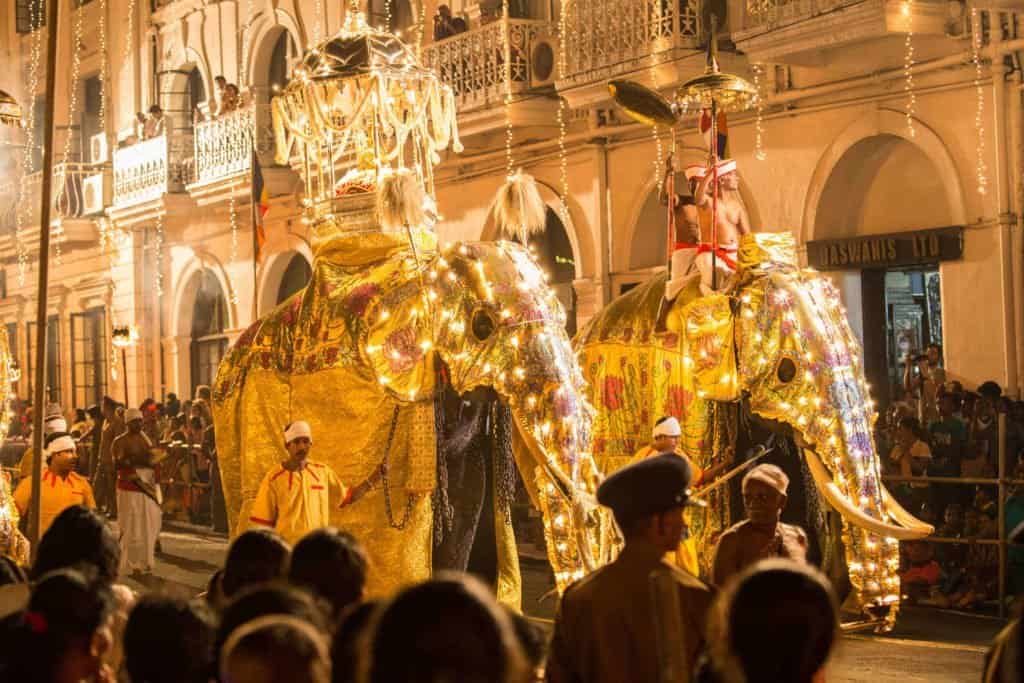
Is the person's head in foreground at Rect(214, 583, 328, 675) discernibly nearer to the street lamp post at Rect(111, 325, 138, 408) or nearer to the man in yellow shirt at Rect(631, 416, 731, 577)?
the man in yellow shirt at Rect(631, 416, 731, 577)

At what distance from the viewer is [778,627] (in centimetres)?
388

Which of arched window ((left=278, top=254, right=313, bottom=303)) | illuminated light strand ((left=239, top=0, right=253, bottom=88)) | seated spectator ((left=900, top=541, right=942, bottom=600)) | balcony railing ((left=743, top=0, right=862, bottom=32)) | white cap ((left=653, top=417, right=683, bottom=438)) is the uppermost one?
illuminated light strand ((left=239, top=0, right=253, bottom=88))

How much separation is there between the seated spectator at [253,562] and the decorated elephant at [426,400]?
4.54m

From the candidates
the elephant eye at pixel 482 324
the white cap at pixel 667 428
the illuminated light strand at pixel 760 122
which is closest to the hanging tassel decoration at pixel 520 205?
the elephant eye at pixel 482 324

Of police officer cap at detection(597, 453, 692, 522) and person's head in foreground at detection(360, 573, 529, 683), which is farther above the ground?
police officer cap at detection(597, 453, 692, 522)

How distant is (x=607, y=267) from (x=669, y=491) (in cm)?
1532

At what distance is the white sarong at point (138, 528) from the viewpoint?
17375mm

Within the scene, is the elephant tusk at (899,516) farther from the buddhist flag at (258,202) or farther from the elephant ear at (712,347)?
the buddhist flag at (258,202)

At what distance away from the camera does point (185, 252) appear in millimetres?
30281

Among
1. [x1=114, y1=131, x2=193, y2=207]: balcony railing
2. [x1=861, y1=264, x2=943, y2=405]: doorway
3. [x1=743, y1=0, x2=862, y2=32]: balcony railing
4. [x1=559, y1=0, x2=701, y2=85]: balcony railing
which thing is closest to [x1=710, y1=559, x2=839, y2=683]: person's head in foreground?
[x1=743, y1=0, x2=862, y2=32]: balcony railing

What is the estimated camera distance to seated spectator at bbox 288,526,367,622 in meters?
5.19

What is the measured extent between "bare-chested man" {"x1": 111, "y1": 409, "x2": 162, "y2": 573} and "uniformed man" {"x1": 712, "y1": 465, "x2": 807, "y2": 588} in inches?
425

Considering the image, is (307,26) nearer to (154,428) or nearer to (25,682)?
(154,428)

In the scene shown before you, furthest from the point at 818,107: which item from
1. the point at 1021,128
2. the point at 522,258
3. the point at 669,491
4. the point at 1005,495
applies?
the point at 669,491
